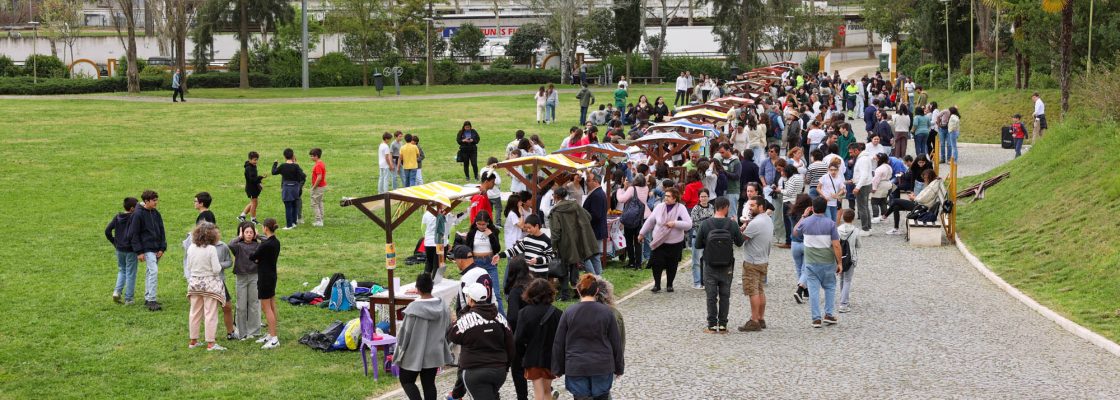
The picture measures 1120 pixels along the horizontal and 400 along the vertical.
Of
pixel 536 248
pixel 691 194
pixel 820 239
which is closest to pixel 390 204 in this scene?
pixel 536 248

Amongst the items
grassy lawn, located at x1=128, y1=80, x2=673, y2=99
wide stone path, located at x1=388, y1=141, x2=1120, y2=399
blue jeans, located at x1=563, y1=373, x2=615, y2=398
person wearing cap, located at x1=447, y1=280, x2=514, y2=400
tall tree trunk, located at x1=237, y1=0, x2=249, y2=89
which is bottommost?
wide stone path, located at x1=388, y1=141, x2=1120, y2=399

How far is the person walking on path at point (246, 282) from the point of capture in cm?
1317

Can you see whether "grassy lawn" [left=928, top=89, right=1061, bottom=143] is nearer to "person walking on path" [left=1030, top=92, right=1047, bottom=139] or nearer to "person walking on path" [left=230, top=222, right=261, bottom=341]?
"person walking on path" [left=1030, top=92, right=1047, bottom=139]

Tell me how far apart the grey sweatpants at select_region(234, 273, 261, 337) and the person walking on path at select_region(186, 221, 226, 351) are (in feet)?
0.90

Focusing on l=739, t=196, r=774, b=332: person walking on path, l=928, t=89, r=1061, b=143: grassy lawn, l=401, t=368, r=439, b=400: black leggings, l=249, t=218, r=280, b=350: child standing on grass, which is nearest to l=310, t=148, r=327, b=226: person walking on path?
l=249, t=218, r=280, b=350: child standing on grass

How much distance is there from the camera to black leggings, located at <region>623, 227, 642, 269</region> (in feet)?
58.0

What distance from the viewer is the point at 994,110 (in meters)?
39.4

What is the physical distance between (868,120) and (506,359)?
24417 millimetres

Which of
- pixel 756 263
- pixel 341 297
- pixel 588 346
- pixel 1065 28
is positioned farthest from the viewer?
pixel 1065 28

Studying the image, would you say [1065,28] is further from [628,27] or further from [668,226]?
[628,27]

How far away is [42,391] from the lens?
1170 centimetres

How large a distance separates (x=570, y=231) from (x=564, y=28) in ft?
177

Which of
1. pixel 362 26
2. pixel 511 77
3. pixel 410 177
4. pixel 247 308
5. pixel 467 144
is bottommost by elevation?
pixel 247 308

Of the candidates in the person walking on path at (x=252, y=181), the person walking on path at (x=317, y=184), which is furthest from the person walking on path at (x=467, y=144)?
the person walking on path at (x=252, y=181)
